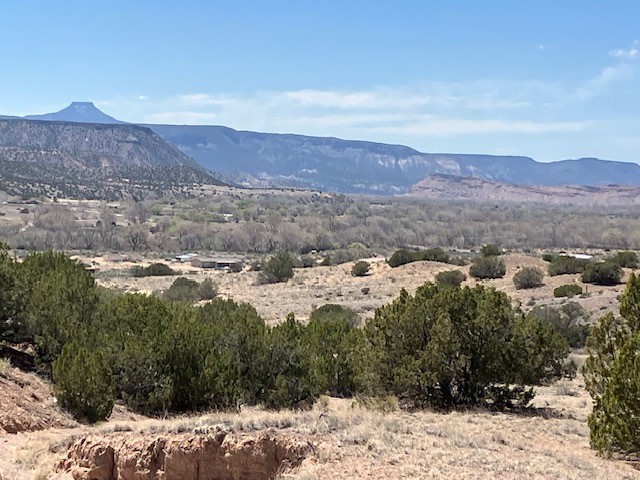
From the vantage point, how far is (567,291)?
148 feet

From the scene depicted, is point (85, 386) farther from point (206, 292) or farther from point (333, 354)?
point (206, 292)

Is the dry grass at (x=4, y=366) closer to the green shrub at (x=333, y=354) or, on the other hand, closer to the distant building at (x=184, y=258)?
the green shrub at (x=333, y=354)

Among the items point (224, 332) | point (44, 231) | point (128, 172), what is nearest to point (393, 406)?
point (224, 332)

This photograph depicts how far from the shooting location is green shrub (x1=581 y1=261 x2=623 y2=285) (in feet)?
153

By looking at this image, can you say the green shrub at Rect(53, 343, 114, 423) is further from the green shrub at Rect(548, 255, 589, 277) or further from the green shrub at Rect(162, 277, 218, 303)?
the green shrub at Rect(548, 255, 589, 277)

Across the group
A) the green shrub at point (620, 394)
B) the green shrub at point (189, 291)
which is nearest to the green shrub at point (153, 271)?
the green shrub at point (189, 291)

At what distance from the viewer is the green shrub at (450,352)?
16.3 m

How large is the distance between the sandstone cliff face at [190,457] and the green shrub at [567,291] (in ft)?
121

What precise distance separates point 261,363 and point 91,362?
4.47 meters

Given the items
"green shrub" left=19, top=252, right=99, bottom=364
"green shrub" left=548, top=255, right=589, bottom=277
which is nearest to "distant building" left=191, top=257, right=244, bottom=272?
"green shrub" left=548, top=255, right=589, bottom=277

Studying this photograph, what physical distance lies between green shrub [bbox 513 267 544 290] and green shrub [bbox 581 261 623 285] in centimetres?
291

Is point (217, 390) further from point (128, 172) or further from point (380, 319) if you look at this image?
point (128, 172)

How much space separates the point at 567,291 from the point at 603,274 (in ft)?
11.6

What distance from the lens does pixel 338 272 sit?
211ft
